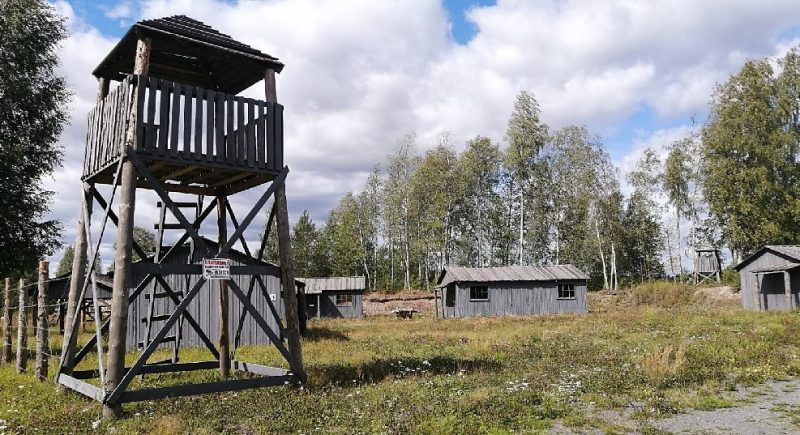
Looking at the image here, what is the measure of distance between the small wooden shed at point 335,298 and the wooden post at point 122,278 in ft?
118

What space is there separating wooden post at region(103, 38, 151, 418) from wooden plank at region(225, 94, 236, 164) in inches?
64.9

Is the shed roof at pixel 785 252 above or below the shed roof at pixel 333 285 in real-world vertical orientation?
above

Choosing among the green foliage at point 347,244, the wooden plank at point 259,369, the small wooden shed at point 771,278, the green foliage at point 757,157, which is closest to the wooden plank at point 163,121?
the wooden plank at point 259,369

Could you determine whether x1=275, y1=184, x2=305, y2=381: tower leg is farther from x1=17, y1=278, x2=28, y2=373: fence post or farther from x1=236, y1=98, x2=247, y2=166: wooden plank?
x1=17, y1=278, x2=28, y2=373: fence post

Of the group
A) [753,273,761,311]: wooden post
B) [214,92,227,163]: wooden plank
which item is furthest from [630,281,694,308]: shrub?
[214,92,227,163]: wooden plank

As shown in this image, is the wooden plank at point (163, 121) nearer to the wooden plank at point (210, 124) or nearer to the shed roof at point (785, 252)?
the wooden plank at point (210, 124)

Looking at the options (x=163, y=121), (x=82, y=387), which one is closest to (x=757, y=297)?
(x=163, y=121)

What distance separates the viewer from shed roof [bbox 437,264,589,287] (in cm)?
4081

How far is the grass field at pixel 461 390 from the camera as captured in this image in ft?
27.7

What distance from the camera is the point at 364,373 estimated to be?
12.9m

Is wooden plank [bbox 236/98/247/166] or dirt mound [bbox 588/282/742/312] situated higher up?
wooden plank [bbox 236/98/247/166]

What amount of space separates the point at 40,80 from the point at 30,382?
→ 13733 mm

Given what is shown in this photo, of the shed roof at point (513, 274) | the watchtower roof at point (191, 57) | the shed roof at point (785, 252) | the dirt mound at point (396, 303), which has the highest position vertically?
the watchtower roof at point (191, 57)

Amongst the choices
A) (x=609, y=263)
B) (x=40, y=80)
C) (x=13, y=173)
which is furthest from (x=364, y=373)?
(x=609, y=263)
